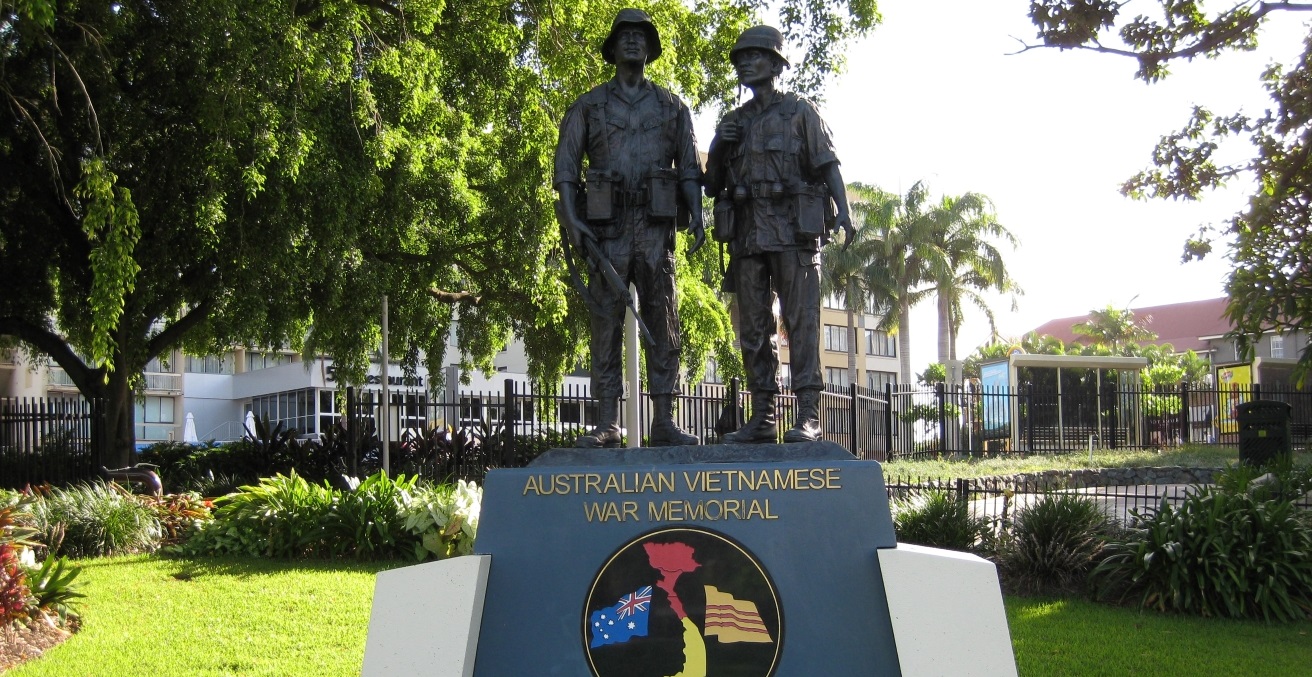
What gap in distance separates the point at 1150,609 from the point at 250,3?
9.77m

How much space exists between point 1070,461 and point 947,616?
1526cm

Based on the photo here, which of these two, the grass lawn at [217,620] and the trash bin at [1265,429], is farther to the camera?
the trash bin at [1265,429]

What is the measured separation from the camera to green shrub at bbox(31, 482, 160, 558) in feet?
34.3

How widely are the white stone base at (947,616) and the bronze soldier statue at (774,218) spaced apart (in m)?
1.33

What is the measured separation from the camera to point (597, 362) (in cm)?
604

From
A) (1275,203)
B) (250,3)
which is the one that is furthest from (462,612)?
(1275,203)

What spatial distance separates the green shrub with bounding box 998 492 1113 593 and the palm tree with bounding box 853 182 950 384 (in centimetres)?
3118

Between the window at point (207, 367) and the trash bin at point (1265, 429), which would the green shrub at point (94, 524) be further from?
the window at point (207, 367)

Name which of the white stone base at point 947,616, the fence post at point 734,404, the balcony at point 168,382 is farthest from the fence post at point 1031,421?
the balcony at point 168,382

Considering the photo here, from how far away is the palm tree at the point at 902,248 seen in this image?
130ft

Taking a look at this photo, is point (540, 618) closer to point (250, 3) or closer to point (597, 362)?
point (597, 362)

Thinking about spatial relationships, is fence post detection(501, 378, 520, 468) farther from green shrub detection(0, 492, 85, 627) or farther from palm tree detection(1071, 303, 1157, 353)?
palm tree detection(1071, 303, 1157, 353)

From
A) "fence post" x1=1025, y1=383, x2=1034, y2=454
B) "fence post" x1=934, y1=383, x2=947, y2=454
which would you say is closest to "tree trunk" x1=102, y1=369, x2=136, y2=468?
"fence post" x1=934, y1=383, x2=947, y2=454

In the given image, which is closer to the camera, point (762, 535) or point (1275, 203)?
point (762, 535)
